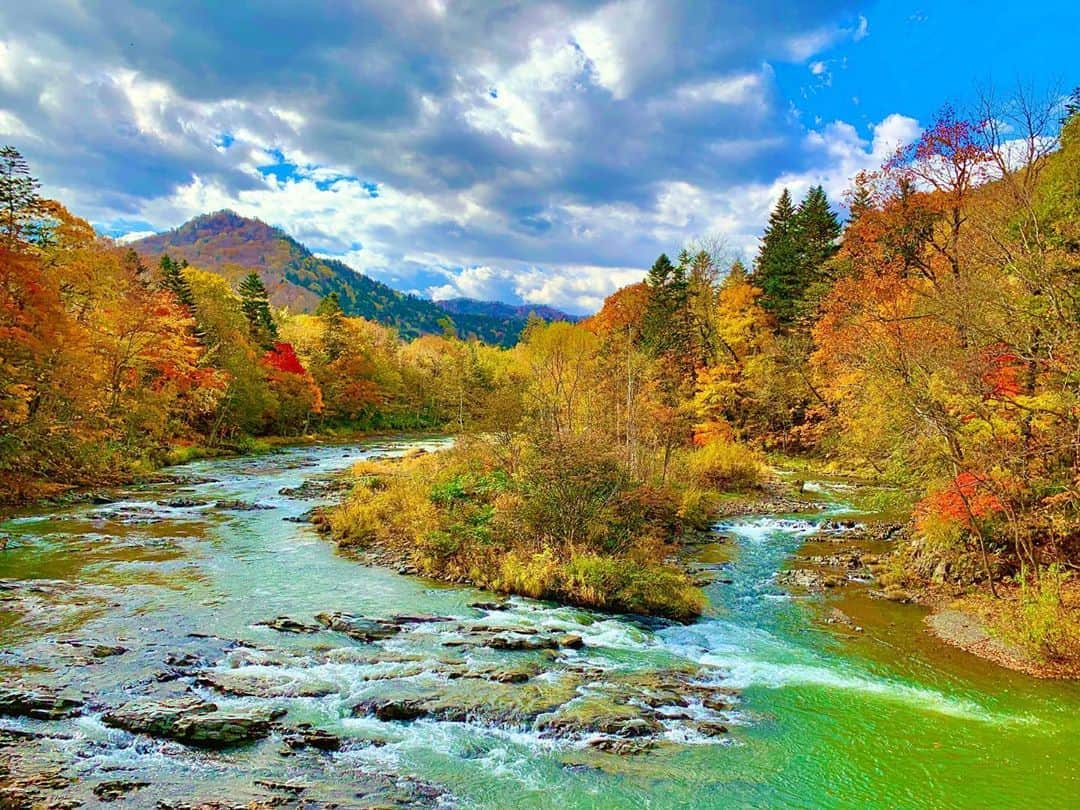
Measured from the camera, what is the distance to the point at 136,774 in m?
7.00

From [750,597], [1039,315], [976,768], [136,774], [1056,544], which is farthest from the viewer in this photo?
[750,597]

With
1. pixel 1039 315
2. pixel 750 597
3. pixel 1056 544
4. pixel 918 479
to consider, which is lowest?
pixel 750 597

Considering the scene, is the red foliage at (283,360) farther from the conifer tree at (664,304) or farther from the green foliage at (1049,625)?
the green foliage at (1049,625)

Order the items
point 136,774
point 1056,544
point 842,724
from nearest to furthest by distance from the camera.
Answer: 1. point 136,774
2. point 842,724
3. point 1056,544

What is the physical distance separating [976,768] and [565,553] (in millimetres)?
9827

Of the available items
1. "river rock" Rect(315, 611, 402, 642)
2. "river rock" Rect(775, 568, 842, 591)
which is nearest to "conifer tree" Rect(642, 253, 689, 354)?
"river rock" Rect(775, 568, 842, 591)

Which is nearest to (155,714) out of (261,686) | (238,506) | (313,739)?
(261,686)

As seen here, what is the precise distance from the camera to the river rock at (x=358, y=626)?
12.2 m

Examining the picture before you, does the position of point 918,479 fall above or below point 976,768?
above

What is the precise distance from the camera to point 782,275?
48281mm

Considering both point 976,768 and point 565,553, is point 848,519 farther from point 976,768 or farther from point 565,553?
point 976,768

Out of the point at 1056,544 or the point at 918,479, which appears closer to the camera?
the point at 1056,544

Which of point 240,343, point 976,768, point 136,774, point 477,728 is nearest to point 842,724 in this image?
point 976,768

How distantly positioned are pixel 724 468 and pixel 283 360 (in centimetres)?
4015
